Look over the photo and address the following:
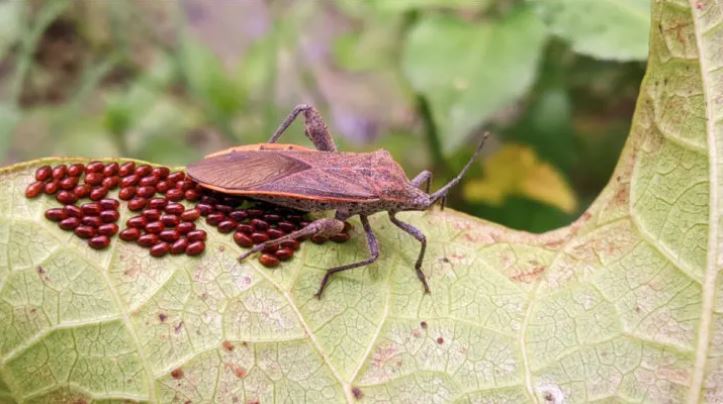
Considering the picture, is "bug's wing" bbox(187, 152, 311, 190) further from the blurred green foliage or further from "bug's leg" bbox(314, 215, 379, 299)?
the blurred green foliage

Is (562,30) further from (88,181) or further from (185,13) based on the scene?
(185,13)

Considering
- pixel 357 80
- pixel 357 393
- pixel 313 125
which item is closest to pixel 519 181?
pixel 313 125

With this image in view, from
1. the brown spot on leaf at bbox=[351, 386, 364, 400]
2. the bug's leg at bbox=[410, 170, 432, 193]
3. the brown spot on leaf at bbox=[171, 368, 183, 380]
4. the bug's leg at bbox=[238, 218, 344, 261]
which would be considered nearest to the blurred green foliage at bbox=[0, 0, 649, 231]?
the bug's leg at bbox=[410, 170, 432, 193]

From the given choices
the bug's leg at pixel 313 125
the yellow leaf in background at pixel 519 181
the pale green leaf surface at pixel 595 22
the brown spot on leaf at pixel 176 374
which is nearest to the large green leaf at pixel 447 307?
the brown spot on leaf at pixel 176 374

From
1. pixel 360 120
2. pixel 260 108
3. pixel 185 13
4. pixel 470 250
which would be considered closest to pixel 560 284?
pixel 470 250

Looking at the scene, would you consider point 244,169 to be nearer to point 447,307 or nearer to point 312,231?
point 312,231

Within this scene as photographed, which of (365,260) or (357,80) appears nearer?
(365,260)
